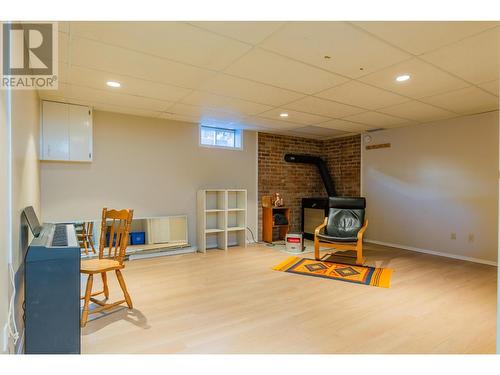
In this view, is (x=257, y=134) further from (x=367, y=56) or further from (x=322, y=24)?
(x=322, y=24)

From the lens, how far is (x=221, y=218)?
17.4 ft

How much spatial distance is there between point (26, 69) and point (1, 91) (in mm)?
1235

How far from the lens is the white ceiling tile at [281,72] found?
99.0 inches

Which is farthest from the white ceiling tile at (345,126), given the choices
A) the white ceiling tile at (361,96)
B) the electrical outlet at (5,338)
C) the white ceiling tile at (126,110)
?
the electrical outlet at (5,338)

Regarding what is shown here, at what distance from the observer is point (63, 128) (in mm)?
3947

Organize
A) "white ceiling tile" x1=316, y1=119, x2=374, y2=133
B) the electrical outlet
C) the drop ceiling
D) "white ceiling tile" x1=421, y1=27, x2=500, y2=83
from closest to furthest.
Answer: the electrical outlet → the drop ceiling → "white ceiling tile" x1=421, y1=27, x2=500, y2=83 → "white ceiling tile" x1=316, y1=119, x2=374, y2=133

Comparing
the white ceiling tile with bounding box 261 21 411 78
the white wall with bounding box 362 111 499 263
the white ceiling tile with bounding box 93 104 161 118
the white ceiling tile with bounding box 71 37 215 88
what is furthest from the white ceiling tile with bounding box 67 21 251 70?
the white wall with bounding box 362 111 499 263

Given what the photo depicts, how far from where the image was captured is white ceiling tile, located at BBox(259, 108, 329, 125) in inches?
169

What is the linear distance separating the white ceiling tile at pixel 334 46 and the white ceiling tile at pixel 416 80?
18 cm

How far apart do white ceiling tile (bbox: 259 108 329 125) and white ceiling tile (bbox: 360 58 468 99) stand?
1368 mm

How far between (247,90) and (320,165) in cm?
366

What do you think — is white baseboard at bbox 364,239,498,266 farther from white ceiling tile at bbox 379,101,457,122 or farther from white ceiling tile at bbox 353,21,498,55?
white ceiling tile at bbox 353,21,498,55

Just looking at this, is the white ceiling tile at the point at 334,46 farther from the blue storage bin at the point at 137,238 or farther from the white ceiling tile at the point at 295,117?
the blue storage bin at the point at 137,238
